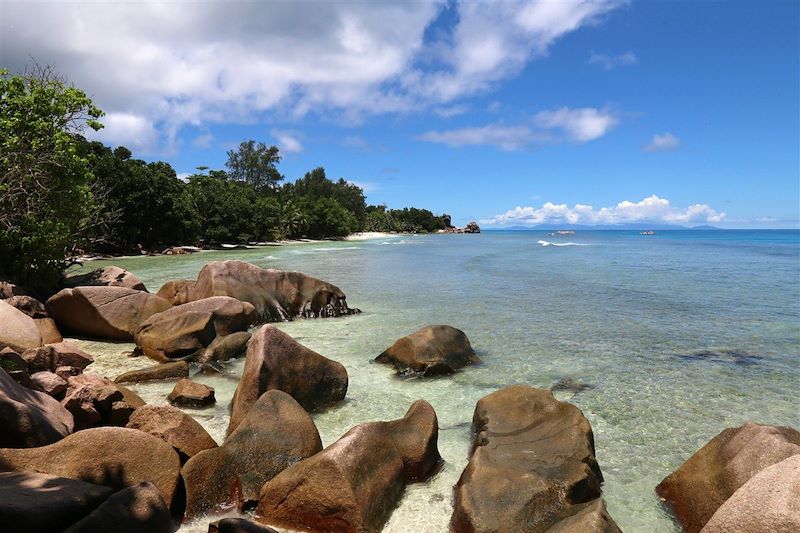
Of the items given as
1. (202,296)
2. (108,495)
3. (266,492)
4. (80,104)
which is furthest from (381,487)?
(80,104)

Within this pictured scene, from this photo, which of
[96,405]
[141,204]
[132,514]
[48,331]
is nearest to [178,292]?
[48,331]

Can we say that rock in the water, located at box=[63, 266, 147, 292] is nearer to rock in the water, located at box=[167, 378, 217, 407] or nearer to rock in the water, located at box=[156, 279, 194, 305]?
rock in the water, located at box=[156, 279, 194, 305]

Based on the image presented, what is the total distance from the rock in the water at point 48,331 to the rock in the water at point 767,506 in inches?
503

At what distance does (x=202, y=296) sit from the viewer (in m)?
15.2

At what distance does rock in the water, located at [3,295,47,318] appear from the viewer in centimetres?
1225

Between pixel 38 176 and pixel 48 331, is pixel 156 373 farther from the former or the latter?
pixel 38 176

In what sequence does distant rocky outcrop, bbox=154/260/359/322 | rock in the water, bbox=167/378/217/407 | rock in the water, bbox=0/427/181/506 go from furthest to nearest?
distant rocky outcrop, bbox=154/260/359/322 < rock in the water, bbox=167/378/217/407 < rock in the water, bbox=0/427/181/506

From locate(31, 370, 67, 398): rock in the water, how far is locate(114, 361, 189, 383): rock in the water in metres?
2.17

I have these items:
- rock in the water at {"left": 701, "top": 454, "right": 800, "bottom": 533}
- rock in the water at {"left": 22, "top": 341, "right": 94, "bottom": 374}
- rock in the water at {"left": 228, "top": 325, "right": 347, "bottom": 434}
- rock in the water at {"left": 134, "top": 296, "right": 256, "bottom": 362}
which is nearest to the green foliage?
rock in the water at {"left": 134, "top": 296, "right": 256, "bottom": 362}

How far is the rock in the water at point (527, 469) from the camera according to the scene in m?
5.00

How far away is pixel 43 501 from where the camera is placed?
395 cm

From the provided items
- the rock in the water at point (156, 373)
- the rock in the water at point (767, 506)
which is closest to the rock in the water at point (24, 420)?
the rock in the water at point (156, 373)

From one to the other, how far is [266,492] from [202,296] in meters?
11.1

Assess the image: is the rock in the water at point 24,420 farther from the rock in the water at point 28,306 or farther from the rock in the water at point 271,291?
the rock in the water at point 271,291
